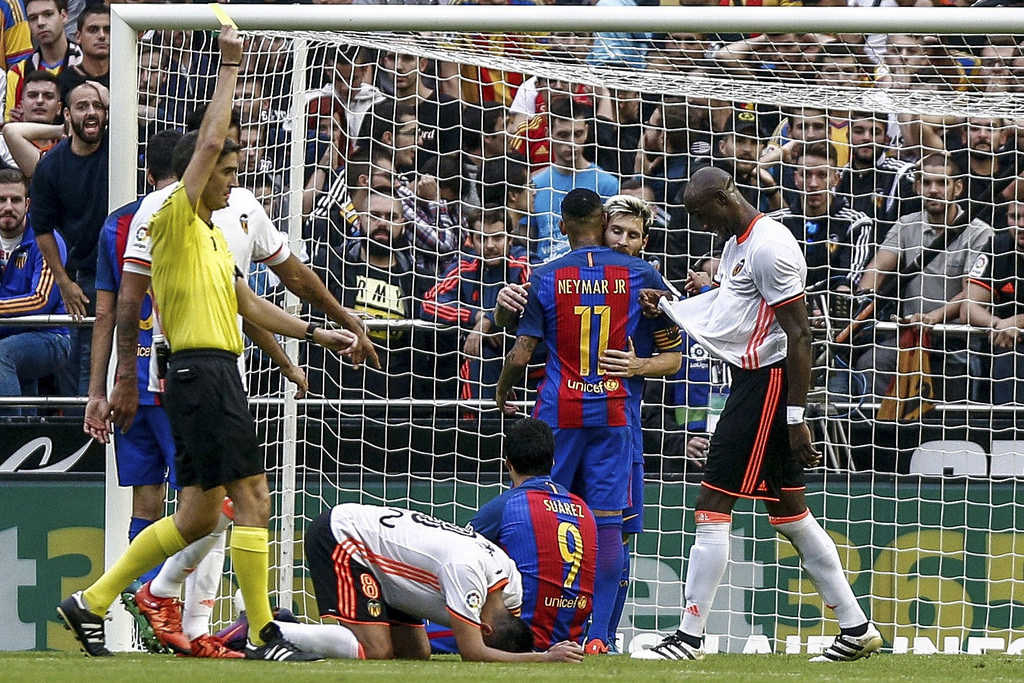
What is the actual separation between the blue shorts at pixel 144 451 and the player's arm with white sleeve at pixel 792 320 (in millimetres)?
2667

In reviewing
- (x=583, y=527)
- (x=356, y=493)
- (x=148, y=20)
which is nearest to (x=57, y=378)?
(x=356, y=493)

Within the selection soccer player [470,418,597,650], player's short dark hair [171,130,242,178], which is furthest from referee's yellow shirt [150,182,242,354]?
soccer player [470,418,597,650]

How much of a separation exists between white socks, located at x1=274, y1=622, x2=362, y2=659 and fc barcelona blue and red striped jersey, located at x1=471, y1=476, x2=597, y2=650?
0.74 meters

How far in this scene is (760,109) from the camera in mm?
9484

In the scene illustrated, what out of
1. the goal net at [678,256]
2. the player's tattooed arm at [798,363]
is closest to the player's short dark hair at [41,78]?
the goal net at [678,256]

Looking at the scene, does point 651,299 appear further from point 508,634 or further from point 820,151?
point 820,151

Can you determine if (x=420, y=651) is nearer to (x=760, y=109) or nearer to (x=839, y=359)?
(x=839, y=359)

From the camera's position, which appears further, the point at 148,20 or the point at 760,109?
the point at 760,109

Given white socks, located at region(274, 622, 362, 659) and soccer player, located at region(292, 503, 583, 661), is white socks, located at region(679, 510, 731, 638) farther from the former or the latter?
white socks, located at region(274, 622, 362, 659)

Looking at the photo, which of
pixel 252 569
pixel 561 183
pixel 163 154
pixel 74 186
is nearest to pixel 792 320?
pixel 252 569

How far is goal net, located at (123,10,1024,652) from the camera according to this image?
8.07 meters

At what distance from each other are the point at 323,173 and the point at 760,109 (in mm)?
2884

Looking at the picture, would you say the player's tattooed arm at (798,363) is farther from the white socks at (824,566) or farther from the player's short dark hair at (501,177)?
the player's short dark hair at (501,177)

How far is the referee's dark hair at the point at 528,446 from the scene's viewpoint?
567 centimetres
